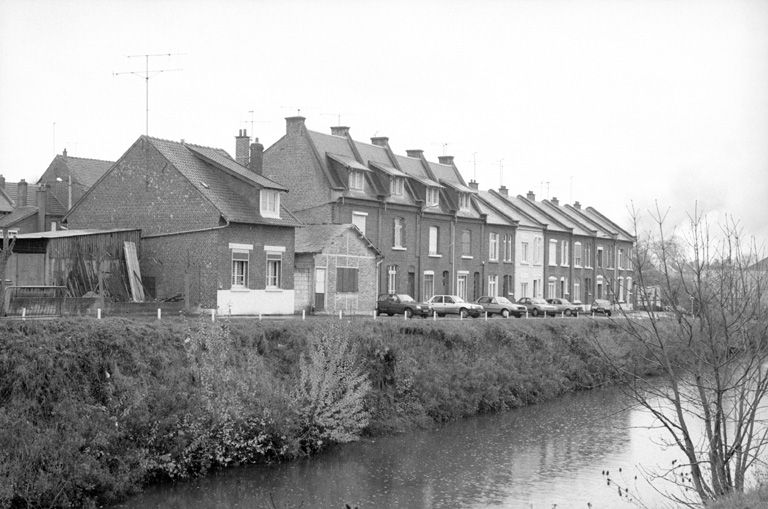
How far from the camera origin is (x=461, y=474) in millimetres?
24688

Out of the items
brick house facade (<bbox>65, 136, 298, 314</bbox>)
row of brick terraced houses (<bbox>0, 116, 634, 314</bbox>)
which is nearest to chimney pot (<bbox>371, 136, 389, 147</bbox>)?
row of brick terraced houses (<bbox>0, 116, 634, 314</bbox>)

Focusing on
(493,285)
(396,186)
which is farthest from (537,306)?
(396,186)

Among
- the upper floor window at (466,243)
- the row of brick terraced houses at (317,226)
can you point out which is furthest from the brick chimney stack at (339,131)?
the upper floor window at (466,243)

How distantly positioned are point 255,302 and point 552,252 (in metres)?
36.5

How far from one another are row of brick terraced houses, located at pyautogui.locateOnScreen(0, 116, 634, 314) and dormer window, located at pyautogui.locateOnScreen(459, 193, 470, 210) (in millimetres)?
135

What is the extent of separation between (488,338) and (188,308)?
42.9ft

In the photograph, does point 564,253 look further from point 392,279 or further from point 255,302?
point 255,302

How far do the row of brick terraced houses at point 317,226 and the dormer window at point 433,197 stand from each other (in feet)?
0.21

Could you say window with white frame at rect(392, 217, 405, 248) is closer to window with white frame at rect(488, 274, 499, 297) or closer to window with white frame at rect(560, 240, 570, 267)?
window with white frame at rect(488, 274, 499, 297)

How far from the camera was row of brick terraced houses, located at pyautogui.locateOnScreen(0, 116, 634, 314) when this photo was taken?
128 ft

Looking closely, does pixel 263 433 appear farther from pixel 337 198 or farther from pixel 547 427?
pixel 337 198

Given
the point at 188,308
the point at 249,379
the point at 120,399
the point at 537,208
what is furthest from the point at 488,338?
the point at 537,208

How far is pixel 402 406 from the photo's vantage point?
104 ft

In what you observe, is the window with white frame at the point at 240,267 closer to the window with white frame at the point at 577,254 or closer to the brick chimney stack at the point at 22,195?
the brick chimney stack at the point at 22,195
